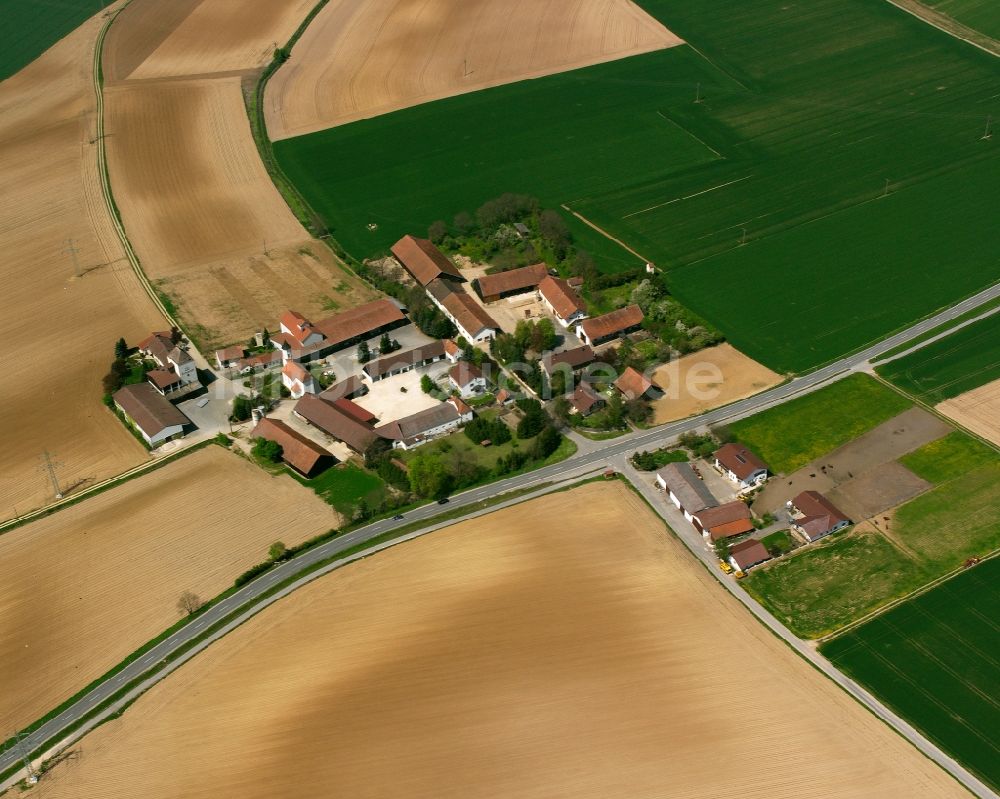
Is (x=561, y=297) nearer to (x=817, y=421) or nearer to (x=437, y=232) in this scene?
(x=437, y=232)

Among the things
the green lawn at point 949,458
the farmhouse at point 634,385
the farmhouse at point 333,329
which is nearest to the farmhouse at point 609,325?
the farmhouse at point 634,385

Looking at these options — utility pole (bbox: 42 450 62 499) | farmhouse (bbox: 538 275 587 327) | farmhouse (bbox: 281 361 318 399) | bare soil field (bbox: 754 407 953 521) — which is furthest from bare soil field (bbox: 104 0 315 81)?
bare soil field (bbox: 754 407 953 521)

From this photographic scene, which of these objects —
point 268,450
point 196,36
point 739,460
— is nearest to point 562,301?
point 739,460

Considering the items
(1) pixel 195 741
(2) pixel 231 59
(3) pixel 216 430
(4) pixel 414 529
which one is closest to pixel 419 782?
(1) pixel 195 741

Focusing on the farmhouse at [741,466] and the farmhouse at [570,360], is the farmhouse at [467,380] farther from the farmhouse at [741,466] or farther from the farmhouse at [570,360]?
the farmhouse at [741,466]

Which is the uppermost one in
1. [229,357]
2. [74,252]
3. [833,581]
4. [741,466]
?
[74,252]

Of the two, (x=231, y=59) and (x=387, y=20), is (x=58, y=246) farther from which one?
(x=387, y=20)
